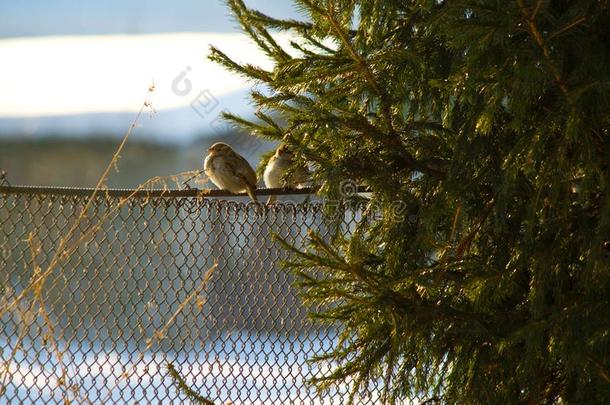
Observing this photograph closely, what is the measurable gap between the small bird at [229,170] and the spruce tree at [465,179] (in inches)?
70.9

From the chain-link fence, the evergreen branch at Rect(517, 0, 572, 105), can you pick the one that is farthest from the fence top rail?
the evergreen branch at Rect(517, 0, 572, 105)

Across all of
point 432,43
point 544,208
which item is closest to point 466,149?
point 544,208

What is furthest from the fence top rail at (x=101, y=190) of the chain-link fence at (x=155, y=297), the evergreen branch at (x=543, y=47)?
the evergreen branch at (x=543, y=47)

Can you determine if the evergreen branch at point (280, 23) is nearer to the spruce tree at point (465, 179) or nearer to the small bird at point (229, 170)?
the spruce tree at point (465, 179)

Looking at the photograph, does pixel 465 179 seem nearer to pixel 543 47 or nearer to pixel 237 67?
pixel 543 47

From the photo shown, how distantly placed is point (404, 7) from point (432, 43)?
0.15 metres

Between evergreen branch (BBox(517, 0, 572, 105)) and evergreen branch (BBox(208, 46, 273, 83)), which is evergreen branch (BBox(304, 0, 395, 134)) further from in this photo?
evergreen branch (BBox(517, 0, 572, 105))

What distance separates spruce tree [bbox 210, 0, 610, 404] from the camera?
78.9 inches

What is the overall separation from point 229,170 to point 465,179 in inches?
101

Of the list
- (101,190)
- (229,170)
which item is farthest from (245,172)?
(101,190)

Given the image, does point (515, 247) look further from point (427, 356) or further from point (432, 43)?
point (432, 43)

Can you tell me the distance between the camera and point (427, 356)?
2.45 meters

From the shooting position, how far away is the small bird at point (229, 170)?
4.77 meters

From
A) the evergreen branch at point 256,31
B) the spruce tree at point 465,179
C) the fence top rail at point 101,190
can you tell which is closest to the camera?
the spruce tree at point 465,179
